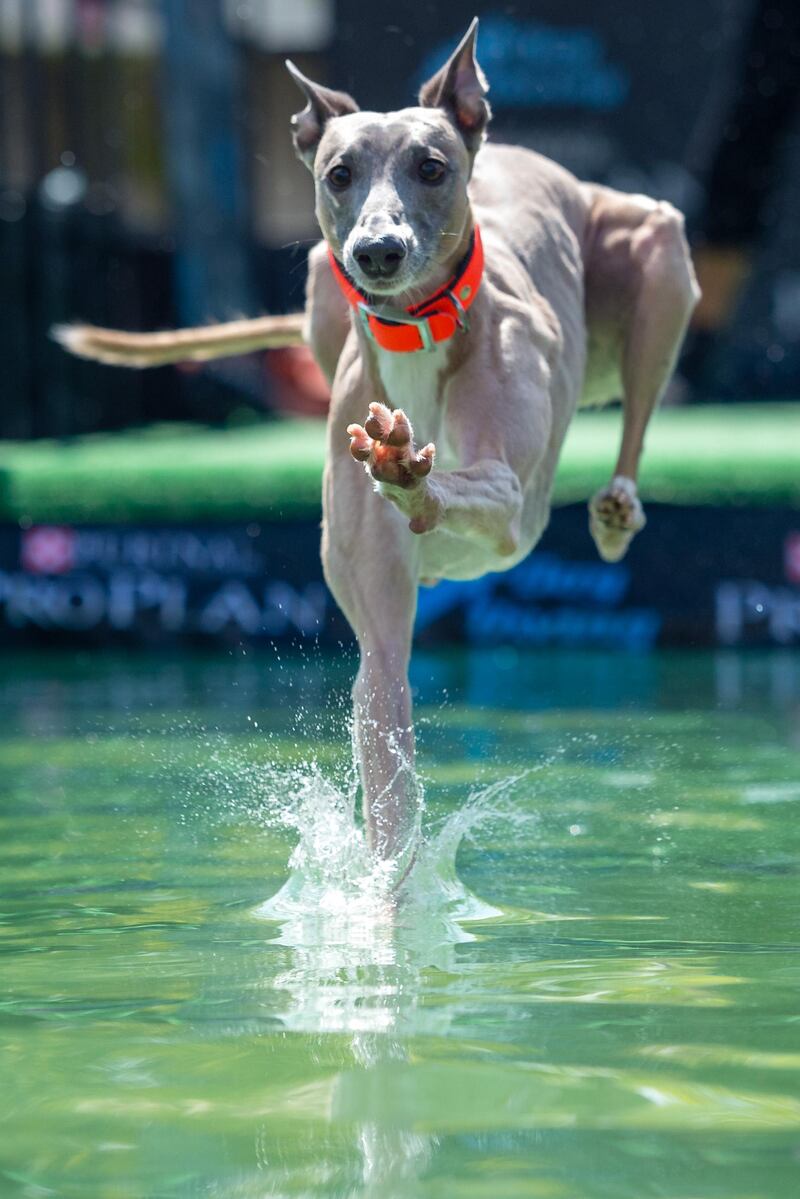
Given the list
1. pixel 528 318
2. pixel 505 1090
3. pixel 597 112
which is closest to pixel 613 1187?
pixel 505 1090

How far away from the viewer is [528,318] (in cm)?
369

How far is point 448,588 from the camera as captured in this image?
760 centimetres

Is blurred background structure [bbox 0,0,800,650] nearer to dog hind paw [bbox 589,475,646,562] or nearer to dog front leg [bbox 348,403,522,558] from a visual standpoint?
dog hind paw [bbox 589,475,646,562]

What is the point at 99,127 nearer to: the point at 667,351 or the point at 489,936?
the point at 667,351

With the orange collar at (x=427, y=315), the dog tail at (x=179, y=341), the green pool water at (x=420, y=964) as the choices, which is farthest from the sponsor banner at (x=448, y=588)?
the orange collar at (x=427, y=315)

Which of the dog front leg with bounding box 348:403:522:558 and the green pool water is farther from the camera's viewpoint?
the dog front leg with bounding box 348:403:522:558

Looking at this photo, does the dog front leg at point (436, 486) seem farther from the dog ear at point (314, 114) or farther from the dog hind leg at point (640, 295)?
the dog hind leg at point (640, 295)

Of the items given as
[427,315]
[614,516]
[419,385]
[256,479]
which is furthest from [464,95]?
[256,479]

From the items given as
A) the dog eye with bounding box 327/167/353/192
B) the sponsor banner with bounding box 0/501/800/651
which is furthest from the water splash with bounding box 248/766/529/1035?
the sponsor banner with bounding box 0/501/800/651

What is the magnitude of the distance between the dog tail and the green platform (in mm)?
2806

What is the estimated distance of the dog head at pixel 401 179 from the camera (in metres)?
3.15

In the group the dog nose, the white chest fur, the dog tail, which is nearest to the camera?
the dog nose

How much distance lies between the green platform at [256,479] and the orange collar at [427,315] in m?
3.99

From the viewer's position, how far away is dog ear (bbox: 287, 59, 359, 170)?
3.45m
